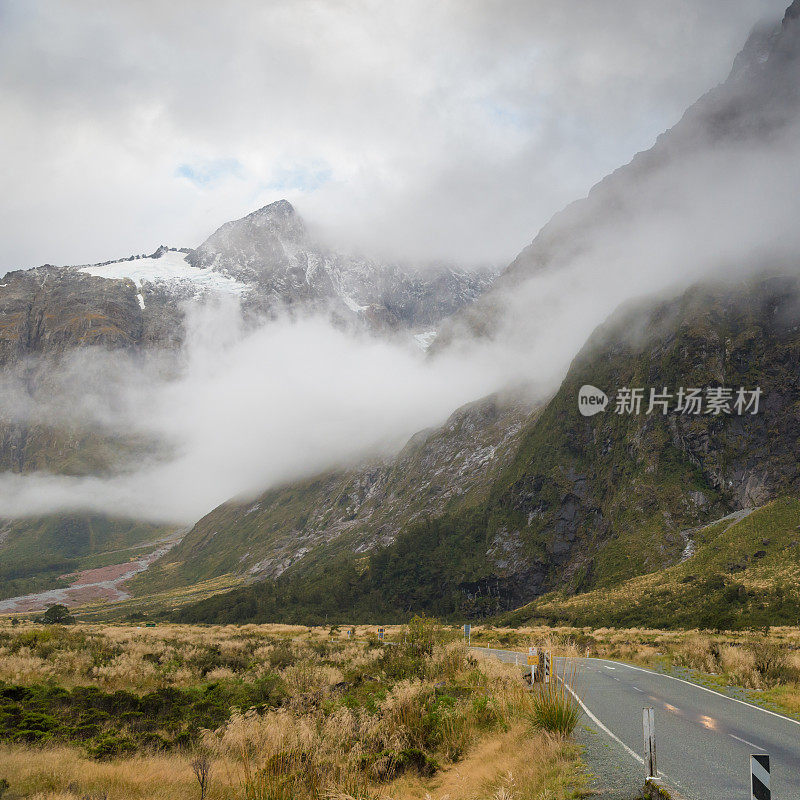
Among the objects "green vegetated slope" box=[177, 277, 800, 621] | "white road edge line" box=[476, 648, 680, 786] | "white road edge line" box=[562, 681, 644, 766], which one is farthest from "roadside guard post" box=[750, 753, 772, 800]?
"green vegetated slope" box=[177, 277, 800, 621]

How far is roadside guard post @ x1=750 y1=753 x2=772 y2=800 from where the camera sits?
20.9ft

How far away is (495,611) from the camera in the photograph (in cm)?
11606

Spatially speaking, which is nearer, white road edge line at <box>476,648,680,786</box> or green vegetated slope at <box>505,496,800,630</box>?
white road edge line at <box>476,648,680,786</box>

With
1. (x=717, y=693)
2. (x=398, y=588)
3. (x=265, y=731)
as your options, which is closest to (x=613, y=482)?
(x=398, y=588)

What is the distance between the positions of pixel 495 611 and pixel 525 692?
108505 millimetres

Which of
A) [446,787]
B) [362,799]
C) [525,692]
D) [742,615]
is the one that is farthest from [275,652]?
[742,615]

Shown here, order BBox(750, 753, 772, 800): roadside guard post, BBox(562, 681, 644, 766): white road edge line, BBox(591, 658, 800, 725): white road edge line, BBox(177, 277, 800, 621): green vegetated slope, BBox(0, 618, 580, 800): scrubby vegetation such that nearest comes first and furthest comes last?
1. BBox(750, 753, 772, 800): roadside guard post
2. BBox(0, 618, 580, 800): scrubby vegetation
3. BBox(562, 681, 644, 766): white road edge line
4. BBox(591, 658, 800, 725): white road edge line
5. BBox(177, 277, 800, 621): green vegetated slope

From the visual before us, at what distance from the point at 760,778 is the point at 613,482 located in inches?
4685

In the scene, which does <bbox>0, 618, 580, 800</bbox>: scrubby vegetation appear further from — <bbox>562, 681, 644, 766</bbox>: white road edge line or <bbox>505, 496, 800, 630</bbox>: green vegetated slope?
<bbox>505, 496, 800, 630</bbox>: green vegetated slope

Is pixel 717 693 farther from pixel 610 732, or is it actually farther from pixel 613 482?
pixel 613 482

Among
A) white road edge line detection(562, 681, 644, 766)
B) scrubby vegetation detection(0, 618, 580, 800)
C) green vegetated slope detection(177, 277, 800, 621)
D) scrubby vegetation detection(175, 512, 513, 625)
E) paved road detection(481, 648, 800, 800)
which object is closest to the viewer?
scrubby vegetation detection(0, 618, 580, 800)

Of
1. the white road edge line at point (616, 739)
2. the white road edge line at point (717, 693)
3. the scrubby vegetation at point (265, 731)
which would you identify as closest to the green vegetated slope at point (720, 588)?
the white road edge line at point (717, 693)

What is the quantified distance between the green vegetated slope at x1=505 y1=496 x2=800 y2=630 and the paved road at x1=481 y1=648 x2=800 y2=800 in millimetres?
40985

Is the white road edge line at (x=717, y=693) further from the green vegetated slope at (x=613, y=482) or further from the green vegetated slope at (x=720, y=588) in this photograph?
the green vegetated slope at (x=613, y=482)
